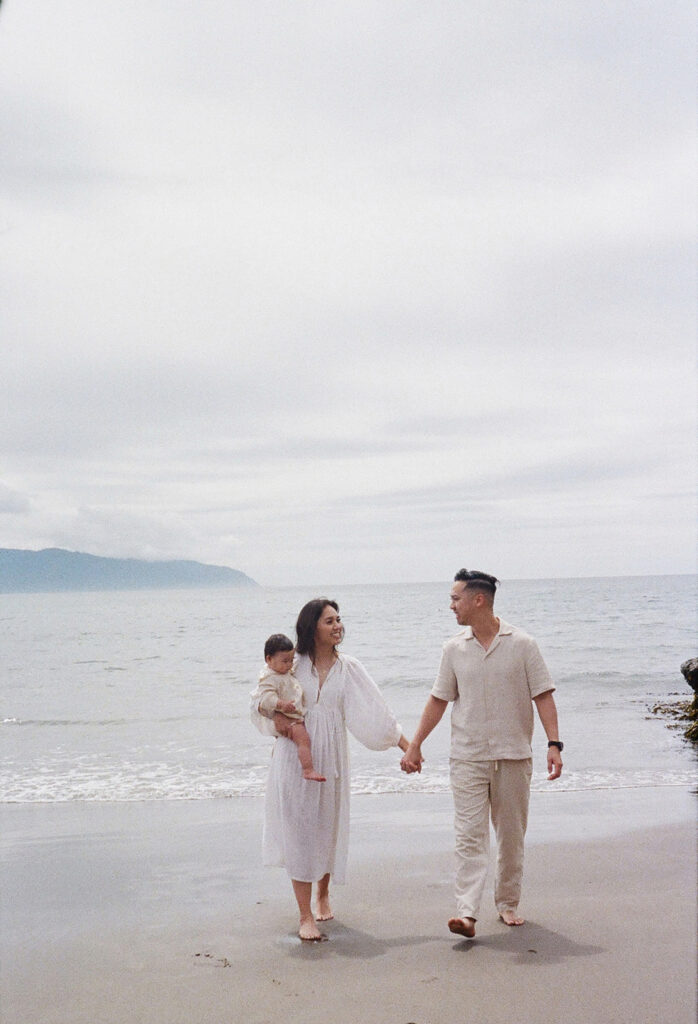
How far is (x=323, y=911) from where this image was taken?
5543mm

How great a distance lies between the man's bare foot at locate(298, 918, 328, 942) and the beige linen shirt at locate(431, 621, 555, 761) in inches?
49.6

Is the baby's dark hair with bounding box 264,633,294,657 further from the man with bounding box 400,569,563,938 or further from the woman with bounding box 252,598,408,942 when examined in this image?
the man with bounding box 400,569,563,938

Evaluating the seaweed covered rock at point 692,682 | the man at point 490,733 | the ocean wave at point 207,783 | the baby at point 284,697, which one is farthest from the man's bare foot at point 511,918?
the seaweed covered rock at point 692,682

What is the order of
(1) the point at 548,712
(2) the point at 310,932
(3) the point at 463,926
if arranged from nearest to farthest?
(3) the point at 463,926, (1) the point at 548,712, (2) the point at 310,932

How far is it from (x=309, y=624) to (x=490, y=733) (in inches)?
48.2

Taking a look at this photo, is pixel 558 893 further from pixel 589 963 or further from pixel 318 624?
pixel 318 624

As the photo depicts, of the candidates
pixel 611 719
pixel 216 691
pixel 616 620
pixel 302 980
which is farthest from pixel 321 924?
pixel 616 620

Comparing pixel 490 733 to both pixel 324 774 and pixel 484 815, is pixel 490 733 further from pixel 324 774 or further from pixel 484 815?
pixel 324 774

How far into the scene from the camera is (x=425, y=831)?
25.6 ft

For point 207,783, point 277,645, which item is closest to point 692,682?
point 207,783

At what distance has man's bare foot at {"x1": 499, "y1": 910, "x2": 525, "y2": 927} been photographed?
5.24 metres

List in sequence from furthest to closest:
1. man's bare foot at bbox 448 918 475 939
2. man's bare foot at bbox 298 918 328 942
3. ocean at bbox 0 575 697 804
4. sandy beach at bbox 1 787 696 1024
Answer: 1. ocean at bbox 0 575 697 804
2. man's bare foot at bbox 298 918 328 942
3. man's bare foot at bbox 448 918 475 939
4. sandy beach at bbox 1 787 696 1024

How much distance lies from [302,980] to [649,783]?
6.44 m

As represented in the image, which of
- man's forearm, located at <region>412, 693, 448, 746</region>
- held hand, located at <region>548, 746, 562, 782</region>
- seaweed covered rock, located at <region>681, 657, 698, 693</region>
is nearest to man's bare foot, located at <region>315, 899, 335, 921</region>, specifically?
man's forearm, located at <region>412, 693, 448, 746</region>
